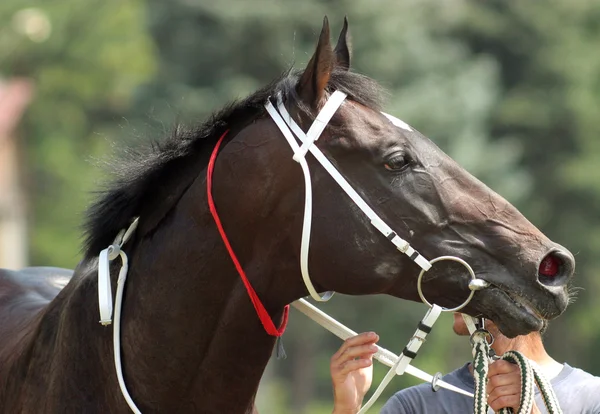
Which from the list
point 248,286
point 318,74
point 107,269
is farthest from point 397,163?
point 107,269

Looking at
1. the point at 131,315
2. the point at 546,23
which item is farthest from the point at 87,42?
the point at 131,315

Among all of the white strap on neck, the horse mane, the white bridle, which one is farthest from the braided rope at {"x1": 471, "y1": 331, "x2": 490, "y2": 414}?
the white strap on neck

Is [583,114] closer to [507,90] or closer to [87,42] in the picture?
[507,90]

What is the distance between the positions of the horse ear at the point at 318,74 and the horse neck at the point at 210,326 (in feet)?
1.59

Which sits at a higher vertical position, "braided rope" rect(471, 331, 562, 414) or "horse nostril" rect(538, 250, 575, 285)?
"horse nostril" rect(538, 250, 575, 285)

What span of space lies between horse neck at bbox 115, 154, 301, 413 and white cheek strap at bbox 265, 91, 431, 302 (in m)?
0.13

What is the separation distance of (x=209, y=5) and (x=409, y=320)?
31.2 ft

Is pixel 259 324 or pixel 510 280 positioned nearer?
pixel 510 280

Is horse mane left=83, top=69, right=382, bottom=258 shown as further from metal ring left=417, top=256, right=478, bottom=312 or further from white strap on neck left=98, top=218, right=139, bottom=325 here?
metal ring left=417, top=256, right=478, bottom=312

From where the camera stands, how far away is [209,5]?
27.3 meters

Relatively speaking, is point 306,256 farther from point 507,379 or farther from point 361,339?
point 507,379

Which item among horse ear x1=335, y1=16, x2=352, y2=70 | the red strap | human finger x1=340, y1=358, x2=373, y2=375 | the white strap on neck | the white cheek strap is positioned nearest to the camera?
the white cheek strap

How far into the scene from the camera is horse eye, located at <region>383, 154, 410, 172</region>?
3719 mm

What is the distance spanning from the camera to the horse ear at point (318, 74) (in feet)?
12.2
